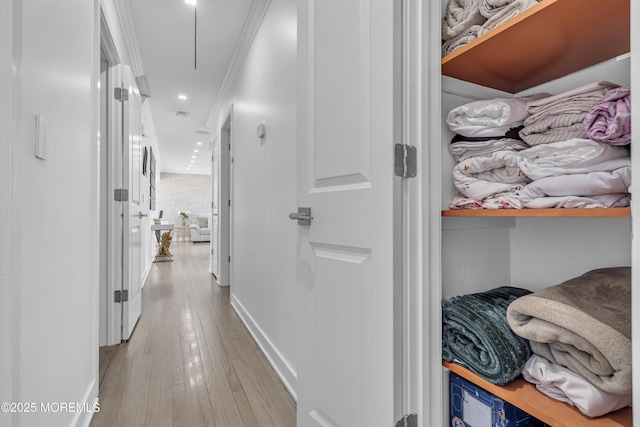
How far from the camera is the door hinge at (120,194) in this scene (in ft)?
8.21

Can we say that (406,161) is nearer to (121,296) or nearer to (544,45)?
(544,45)

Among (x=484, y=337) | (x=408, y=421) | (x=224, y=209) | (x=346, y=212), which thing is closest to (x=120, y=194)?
(x=224, y=209)

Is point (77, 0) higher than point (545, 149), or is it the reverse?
point (77, 0)

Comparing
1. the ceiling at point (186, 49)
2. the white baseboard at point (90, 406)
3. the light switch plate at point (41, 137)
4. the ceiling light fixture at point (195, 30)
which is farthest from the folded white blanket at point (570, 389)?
the ceiling light fixture at point (195, 30)

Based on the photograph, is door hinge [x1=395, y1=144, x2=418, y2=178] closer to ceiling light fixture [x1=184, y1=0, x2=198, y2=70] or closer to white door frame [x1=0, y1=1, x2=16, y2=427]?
white door frame [x1=0, y1=1, x2=16, y2=427]

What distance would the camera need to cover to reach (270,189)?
2242 millimetres

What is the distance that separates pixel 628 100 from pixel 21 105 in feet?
4.50

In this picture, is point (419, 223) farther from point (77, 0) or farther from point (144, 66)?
point (144, 66)

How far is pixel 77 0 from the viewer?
4.68 feet

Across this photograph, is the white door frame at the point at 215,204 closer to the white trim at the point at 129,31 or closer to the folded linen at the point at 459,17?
the white trim at the point at 129,31

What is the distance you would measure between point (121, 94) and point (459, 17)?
2558 mm

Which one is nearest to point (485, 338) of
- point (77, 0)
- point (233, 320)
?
point (77, 0)

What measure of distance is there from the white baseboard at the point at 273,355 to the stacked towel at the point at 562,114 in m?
1.60

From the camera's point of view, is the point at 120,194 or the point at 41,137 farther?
the point at 120,194
